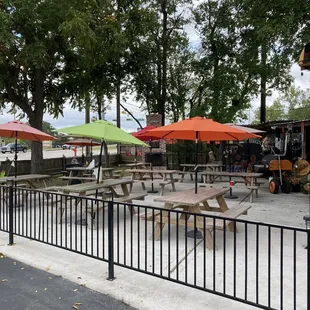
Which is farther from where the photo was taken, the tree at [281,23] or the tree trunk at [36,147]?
the tree trunk at [36,147]

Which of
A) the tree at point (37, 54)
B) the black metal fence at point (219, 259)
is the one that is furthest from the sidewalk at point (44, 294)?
the tree at point (37, 54)

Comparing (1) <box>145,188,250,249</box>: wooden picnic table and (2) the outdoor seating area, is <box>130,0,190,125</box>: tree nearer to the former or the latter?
(2) the outdoor seating area

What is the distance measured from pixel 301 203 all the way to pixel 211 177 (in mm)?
3323

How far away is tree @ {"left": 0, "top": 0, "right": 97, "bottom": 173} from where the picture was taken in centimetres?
1090

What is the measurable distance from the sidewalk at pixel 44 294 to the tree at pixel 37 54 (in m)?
8.52

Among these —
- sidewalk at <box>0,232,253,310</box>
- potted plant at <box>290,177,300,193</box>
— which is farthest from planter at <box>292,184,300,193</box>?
sidewalk at <box>0,232,253,310</box>

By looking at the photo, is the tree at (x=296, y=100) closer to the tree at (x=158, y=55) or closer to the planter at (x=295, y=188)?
the tree at (x=158, y=55)

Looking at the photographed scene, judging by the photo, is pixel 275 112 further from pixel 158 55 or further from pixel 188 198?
pixel 188 198

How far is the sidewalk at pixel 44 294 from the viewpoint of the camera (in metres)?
3.04

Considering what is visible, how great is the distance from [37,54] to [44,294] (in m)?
9.56

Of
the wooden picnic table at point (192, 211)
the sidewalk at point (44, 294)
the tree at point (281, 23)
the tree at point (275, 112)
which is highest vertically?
the tree at point (275, 112)

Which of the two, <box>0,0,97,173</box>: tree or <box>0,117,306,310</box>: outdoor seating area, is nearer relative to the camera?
<box>0,117,306,310</box>: outdoor seating area

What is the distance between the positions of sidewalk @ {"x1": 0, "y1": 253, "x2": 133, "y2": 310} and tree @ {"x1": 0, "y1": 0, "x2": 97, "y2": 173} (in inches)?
335

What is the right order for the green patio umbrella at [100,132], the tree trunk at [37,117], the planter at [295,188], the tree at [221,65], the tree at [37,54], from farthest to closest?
the tree at [221,65]
the tree trunk at [37,117]
the tree at [37,54]
the planter at [295,188]
the green patio umbrella at [100,132]
